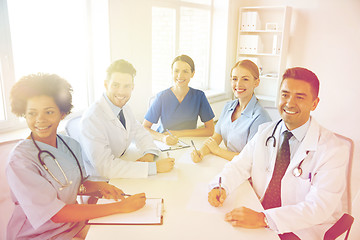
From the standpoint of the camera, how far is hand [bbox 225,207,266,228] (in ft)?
3.85

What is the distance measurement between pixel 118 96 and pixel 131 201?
75 centimetres

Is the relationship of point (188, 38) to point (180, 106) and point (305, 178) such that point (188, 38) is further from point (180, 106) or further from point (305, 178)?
point (305, 178)

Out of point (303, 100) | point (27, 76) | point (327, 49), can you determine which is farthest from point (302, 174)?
point (327, 49)

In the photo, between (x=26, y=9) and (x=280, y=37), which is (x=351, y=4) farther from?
(x=26, y=9)

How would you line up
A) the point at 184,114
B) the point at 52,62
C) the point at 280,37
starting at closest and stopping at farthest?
the point at 184,114, the point at 52,62, the point at 280,37

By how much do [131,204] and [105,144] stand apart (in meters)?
0.54

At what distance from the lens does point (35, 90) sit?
121 cm

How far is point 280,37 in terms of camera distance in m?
4.59

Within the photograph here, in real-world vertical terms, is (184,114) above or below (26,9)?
below

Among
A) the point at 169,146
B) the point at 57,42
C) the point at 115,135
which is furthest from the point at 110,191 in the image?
the point at 57,42

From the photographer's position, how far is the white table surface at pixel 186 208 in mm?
1118

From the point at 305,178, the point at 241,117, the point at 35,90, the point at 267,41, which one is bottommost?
the point at 305,178

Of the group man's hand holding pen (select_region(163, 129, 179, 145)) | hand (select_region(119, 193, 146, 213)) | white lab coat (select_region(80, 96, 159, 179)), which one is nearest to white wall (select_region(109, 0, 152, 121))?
man's hand holding pen (select_region(163, 129, 179, 145))

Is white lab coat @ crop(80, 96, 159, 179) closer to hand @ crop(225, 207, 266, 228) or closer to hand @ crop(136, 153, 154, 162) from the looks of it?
hand @ crop(136, 153, 154, 162)
